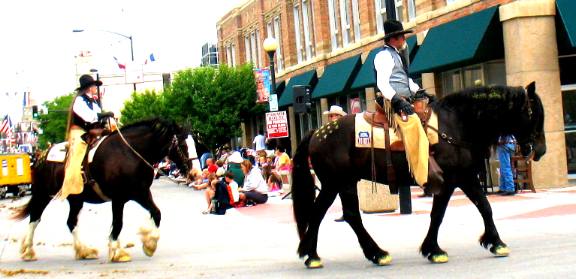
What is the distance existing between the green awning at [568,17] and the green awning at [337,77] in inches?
427

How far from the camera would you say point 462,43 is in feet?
66.6

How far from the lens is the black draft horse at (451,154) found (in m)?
9.36

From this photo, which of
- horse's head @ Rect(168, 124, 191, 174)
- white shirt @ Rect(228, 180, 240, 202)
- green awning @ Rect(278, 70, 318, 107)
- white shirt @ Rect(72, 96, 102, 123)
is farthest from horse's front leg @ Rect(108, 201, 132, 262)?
green awning @ Rect(278, 70, 318, 107)

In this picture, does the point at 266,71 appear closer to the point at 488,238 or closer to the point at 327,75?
the point at 327,75

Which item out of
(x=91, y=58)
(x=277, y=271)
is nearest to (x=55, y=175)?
(x=277, y=271)

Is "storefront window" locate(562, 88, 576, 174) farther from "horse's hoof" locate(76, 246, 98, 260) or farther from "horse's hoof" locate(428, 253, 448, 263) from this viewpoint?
"horse's hoof" locate(76, 246, 98, 260)

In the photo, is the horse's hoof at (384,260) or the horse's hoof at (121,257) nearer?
the horse's hoof at (384,260)

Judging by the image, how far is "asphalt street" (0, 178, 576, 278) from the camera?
30.0 ft

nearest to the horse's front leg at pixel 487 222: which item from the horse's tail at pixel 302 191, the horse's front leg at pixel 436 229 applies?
the horse's front leg at pixel 436 229

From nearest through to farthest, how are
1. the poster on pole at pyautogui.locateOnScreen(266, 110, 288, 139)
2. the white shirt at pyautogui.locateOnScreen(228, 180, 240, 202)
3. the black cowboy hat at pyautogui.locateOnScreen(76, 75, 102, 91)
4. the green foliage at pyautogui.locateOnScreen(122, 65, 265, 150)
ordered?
the black cowboy hat at pyautogui.locateOnScreen(76, 75, 102, 91), the white shirt at pyautogui.locateOnScreen(228, 180, 240, 202), the poster on pole at pyautogui.locateOnScreen(266, 110, 288, 139), the green foliage at pyautogui.locateOnScreen(122, 65, 265, 150)

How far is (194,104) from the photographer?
40.7 meters

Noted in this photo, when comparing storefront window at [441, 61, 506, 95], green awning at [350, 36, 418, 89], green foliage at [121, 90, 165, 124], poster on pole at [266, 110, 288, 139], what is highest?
green foliage at [121, 90, 165, 124]

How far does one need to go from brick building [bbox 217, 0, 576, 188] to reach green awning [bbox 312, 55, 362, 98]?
0.05 meters

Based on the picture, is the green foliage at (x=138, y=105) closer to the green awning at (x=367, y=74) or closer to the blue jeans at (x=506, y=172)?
the green awning at (x=367, y=74)
